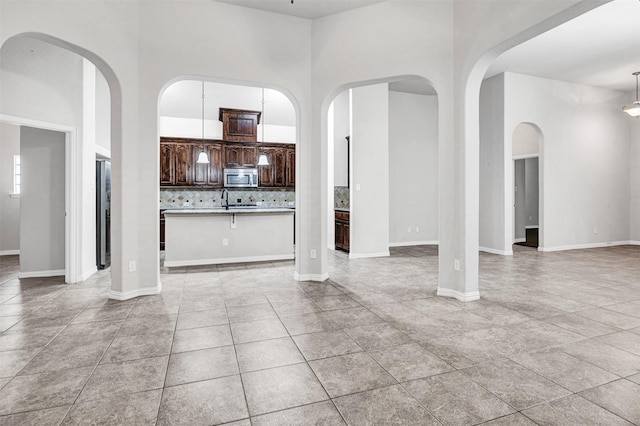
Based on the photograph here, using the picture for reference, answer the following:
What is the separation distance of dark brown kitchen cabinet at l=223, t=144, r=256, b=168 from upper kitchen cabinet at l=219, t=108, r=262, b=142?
8.1 inches

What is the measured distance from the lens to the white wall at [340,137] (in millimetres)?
7449

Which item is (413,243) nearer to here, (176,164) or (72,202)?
(176,164)

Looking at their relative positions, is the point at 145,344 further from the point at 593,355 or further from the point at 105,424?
the point at 593,355

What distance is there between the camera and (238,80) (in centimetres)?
427

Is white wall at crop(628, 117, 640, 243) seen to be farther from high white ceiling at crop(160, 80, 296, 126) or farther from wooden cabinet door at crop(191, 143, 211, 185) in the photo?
wooden cabinet door at crop(191, 143, 211, 185)

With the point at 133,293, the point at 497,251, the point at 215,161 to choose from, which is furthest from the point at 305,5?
the point at 497,251

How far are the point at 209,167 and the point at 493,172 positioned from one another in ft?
21.8

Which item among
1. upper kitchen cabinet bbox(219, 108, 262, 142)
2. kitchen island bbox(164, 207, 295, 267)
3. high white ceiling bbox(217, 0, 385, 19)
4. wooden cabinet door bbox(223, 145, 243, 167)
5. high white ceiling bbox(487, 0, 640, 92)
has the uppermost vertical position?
high white ceiling bbox(487, 0, 640, 92)

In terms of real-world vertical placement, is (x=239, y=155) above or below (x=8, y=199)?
above

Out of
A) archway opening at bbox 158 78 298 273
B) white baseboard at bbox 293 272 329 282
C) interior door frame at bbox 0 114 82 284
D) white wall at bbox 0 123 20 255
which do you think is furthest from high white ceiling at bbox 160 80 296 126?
white baseboard at bbox 293 272 329 282

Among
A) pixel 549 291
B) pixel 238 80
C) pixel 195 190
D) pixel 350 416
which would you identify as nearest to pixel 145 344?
pixel 350 416

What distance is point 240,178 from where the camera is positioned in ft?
28.9

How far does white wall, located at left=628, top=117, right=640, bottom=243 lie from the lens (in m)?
7.88

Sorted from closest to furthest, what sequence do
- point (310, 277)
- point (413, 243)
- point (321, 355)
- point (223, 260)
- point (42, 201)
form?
point (321, 355)
point (310, 277)
point (42, 201)
point (223, 260)
point (413, 243)
